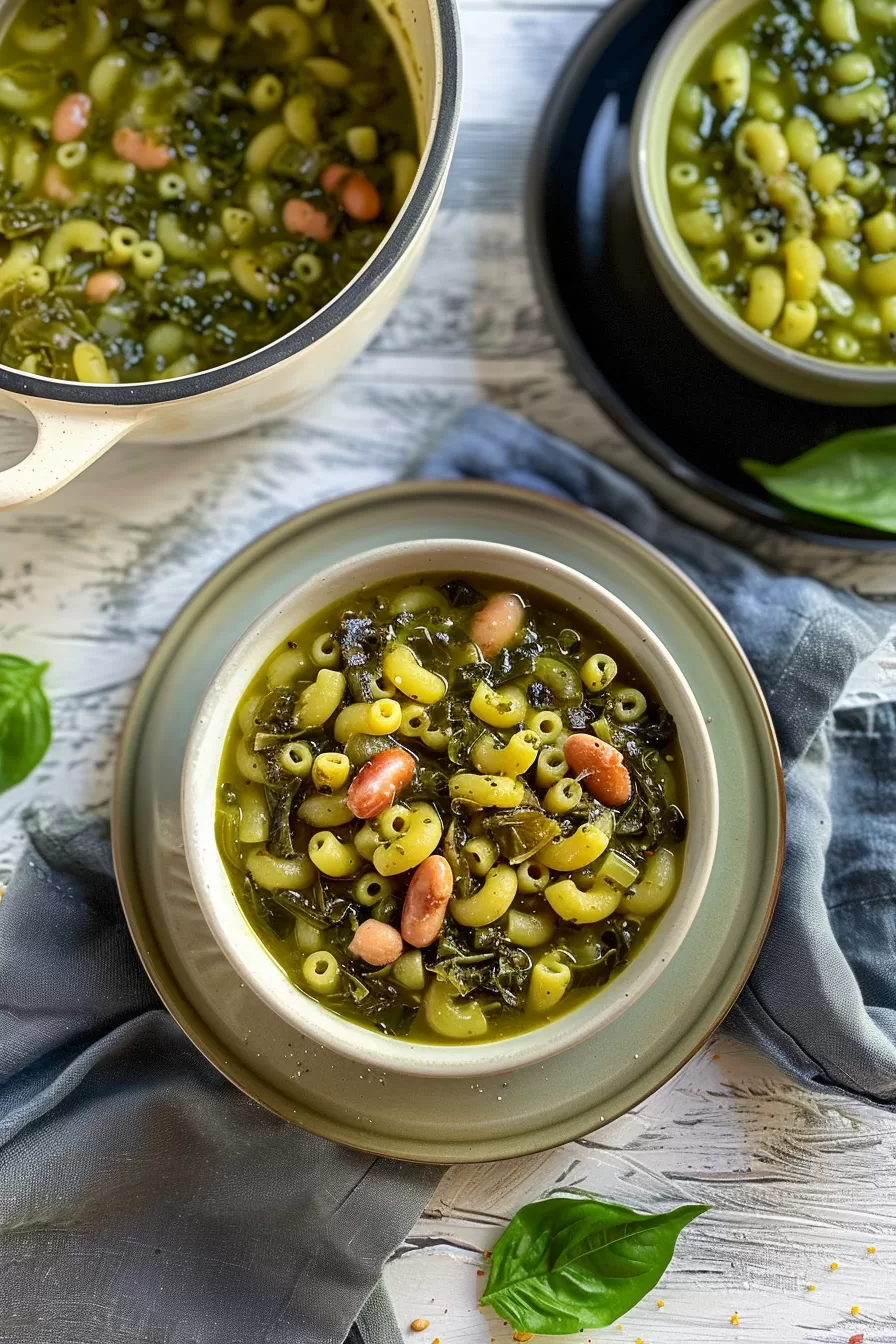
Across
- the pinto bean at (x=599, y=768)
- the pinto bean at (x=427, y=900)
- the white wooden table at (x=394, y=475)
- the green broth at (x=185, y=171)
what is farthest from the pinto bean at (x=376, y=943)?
the green broth at (x=185, y=171)

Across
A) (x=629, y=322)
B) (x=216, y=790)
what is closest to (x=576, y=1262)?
(x=216, y=790)

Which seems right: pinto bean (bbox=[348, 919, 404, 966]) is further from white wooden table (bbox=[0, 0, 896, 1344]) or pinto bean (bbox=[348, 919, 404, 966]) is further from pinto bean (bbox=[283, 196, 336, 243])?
pinto bean (bbox=[283, 196, 336, 243])

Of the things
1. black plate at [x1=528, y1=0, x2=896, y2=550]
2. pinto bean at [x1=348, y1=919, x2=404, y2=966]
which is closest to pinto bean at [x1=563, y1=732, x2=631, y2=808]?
pinto bean at [x1=348, y1=919, x2=404, y2=966]

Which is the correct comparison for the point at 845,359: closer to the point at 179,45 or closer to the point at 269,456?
the point at 269,456

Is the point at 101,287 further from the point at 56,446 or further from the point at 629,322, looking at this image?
the point at 629,322

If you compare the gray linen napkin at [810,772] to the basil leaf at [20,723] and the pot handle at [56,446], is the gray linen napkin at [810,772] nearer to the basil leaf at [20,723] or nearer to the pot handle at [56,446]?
the pot handle at [56,446]

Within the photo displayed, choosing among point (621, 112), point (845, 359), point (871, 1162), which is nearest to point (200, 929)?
point (871, 1162)
